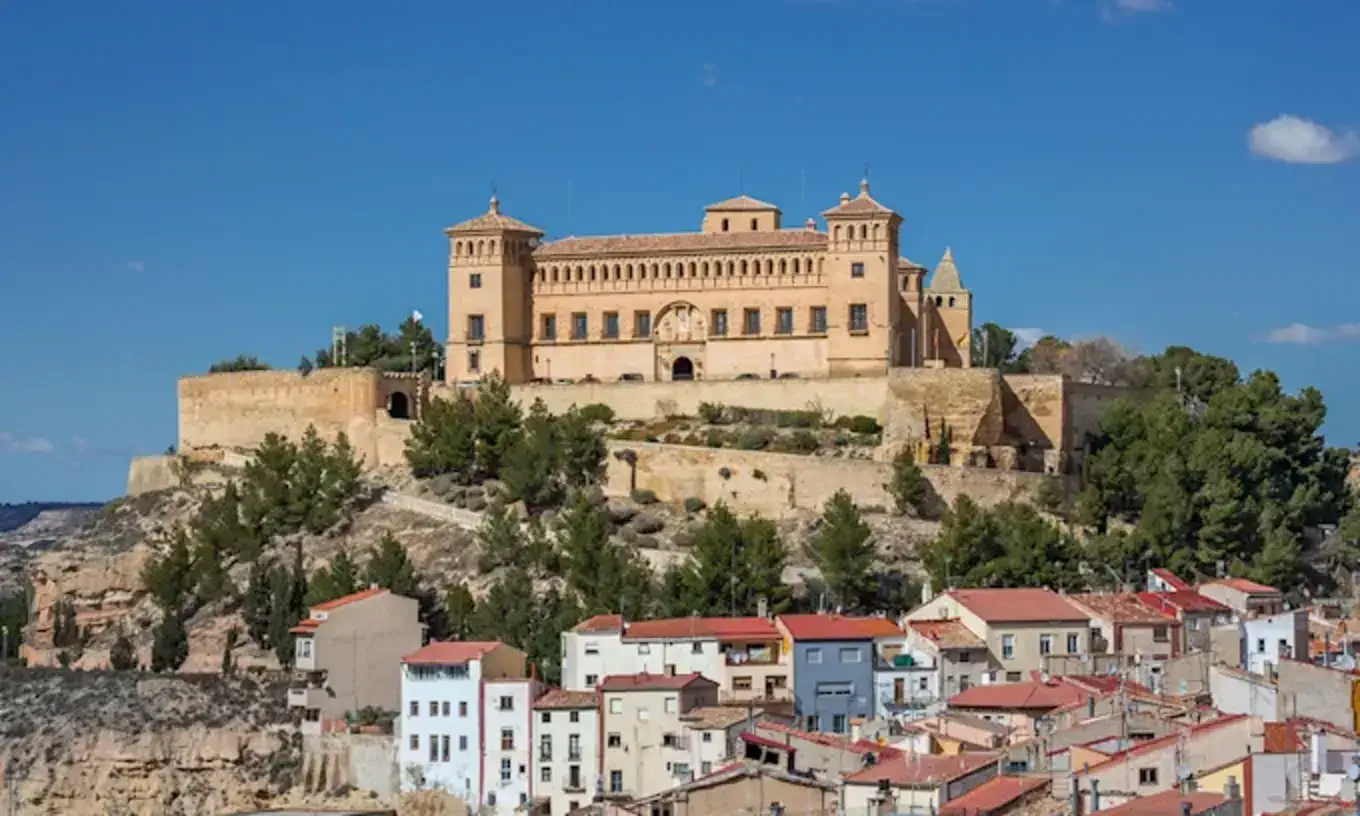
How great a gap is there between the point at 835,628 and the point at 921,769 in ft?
48.9

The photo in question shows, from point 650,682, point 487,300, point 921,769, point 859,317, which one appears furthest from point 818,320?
point 921,769

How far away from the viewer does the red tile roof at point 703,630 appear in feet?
173

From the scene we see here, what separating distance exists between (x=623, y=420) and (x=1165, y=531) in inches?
685

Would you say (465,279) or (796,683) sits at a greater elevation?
(465,279)

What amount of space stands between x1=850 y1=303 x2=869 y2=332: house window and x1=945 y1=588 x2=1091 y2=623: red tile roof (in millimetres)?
19928

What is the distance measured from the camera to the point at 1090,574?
211 ft

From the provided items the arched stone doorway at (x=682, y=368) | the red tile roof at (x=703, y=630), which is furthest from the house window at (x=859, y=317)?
the red tile roof at (x=703, y=630)

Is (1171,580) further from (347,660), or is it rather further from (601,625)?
(347,660)

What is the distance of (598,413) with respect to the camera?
247ft

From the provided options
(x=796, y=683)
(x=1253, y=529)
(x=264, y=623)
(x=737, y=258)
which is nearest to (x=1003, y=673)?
(x=796, y=683)

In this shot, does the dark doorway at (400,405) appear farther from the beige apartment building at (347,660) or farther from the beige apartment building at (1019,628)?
the beige apartment building at (1019,628)

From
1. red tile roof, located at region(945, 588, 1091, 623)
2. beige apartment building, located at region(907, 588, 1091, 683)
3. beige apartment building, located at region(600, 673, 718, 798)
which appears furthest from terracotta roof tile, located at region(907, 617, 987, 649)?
beige apartment building, located at region(600, 673, 718, 798)

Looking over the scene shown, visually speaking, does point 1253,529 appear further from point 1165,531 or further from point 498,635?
point 498,635

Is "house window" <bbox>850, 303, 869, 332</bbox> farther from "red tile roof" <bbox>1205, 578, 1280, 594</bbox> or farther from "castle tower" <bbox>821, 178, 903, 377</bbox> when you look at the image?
"red tile roof" <bbox>1205, 578, 1280, 594</bbox>
